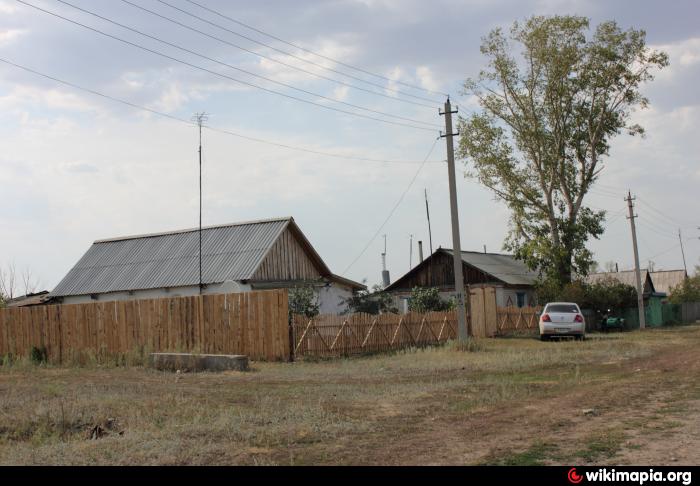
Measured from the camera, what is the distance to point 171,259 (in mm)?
38312

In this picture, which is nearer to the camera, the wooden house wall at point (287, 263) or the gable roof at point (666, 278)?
the wooden house wall at point (287, 263)

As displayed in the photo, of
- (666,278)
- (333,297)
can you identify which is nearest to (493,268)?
(333,297)

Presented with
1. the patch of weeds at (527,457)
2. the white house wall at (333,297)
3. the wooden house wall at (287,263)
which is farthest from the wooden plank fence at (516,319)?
the patch of weeds at (527,457)

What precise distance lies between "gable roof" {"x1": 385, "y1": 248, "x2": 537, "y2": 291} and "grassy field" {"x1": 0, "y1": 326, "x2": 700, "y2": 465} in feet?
97.9

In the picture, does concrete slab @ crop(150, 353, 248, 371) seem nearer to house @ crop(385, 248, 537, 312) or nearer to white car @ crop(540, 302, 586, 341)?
white car @ crop(540, 302, 586, 341)

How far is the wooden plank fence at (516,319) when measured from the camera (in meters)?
37.6

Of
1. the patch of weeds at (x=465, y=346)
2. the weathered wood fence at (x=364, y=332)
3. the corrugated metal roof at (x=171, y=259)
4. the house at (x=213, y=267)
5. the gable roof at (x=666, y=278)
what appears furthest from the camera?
the gable roof at (x=666, y=278)

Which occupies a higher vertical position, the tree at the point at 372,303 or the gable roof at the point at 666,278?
the gable roof at the point at 666,278

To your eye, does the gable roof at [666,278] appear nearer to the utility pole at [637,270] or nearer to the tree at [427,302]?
the utility pole at [637,270]

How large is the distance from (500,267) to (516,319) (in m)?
14.3

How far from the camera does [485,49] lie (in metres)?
45.0

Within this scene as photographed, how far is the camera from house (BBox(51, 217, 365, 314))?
34.2 m

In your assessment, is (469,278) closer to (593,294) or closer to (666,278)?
(593,294)

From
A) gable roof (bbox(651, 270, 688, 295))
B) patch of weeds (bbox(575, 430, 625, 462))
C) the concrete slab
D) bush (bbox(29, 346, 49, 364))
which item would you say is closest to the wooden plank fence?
the concrete slab
